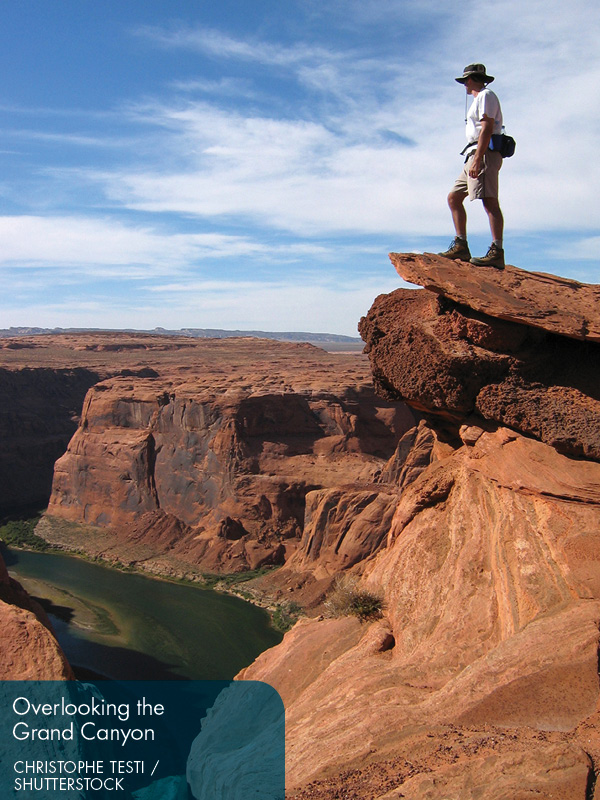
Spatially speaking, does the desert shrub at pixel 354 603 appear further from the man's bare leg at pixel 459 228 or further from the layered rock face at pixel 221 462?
the layered rock face at pixel 221 462

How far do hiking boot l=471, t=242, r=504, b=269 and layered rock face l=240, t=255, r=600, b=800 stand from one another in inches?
11.3

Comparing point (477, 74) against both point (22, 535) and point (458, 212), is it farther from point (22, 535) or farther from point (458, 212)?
point (22, 535)

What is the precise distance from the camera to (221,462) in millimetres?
40688

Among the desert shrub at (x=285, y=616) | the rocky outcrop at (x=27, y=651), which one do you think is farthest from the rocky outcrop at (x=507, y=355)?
the desert shrub at (x=285, y=616)

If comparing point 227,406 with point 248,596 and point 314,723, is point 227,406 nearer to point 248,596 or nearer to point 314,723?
point 248,596

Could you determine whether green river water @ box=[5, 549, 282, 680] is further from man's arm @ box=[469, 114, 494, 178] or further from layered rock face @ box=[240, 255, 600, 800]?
man's arm @ box=[469, 114, 494, 178]

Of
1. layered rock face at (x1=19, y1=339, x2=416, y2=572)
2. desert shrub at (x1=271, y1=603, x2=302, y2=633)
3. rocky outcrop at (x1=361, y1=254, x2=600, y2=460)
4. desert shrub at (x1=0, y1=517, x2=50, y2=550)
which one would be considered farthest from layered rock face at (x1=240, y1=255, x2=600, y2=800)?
Answer: desert shrub at (x1=0, y1=517, x2=50, y2=550)

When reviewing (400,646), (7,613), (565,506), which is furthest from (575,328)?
(7,613)

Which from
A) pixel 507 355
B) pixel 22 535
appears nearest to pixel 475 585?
pixel 507 355

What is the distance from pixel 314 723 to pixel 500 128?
795 centimetres

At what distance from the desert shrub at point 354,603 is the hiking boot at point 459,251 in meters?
5.19

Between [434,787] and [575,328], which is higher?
[575,328]

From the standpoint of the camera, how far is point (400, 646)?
887 cm

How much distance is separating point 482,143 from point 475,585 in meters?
5.75
